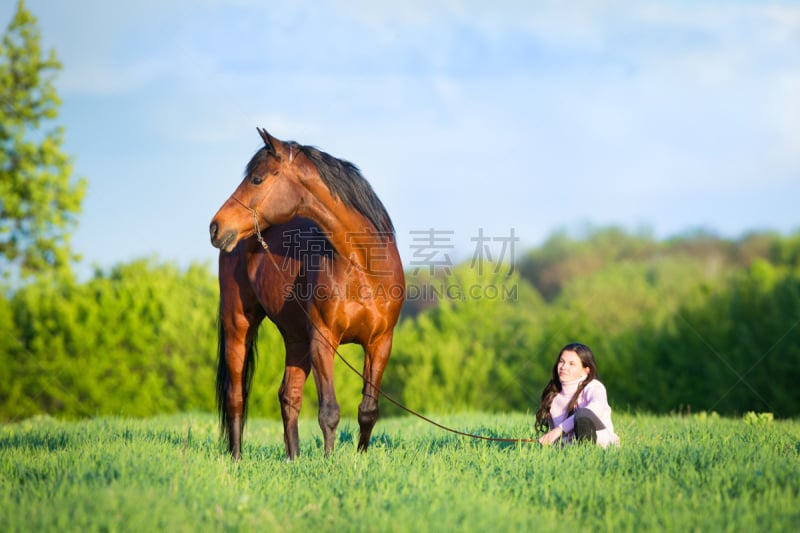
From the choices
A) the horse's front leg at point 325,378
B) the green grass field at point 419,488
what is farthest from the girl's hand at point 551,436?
the horse's front leg at point 325,378

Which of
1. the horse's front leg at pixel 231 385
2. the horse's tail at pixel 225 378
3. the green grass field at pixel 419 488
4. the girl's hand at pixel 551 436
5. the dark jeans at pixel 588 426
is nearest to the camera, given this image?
the green grass field at pixel 419 488

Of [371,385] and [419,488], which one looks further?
[371,385]

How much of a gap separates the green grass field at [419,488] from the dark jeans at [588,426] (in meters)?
0.27

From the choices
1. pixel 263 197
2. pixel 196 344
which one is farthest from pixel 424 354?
pixel 263 197

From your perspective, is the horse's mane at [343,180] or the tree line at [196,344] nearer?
the horse's mane at [343,180]

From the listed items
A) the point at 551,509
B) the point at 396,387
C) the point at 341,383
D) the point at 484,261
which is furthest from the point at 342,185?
the point at 484,261

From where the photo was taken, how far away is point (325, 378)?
227 inches

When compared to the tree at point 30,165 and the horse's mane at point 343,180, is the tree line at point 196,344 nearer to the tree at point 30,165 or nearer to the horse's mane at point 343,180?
the tree at point 30,165

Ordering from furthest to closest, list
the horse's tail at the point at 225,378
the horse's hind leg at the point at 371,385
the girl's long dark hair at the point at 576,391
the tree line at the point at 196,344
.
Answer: the tree line at the point at 196,344, the horse's tail at the point at 225,378, the horse's hind leg at the point at 371,385, the girl's long dark hair at the point at 576,391

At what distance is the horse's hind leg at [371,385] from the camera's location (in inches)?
Result: 232

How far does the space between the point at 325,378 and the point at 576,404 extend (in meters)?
1.98

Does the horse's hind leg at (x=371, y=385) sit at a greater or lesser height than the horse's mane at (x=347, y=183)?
lesser

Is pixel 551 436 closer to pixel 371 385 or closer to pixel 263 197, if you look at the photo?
pixel 371 385

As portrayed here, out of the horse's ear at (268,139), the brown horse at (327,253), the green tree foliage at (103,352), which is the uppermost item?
the horse's ear at (268,139)
